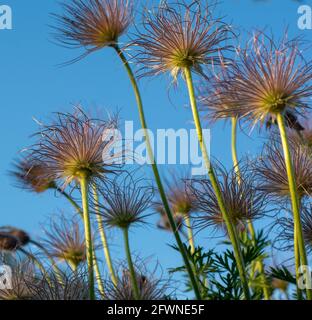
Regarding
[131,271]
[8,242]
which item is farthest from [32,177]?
[131,271]

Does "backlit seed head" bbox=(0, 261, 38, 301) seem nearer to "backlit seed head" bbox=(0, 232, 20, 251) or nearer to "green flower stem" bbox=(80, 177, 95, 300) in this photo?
"green flower stem" bbox=(80, 177, 95, 300)

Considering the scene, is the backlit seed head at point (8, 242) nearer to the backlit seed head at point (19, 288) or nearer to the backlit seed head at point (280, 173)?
the backlit seed head at point (19, 288)

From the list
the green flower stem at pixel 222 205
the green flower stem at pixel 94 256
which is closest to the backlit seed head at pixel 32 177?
the green flower stem at pixel 94 256

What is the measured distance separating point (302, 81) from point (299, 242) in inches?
36.7

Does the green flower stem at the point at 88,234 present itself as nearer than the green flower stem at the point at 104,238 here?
Yes

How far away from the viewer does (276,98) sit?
11.3ft

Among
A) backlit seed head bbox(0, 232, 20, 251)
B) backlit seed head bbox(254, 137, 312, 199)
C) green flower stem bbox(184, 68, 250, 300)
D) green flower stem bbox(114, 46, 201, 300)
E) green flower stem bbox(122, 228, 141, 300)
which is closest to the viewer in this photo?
green flower stem bbox(184, 68, 250, 300)

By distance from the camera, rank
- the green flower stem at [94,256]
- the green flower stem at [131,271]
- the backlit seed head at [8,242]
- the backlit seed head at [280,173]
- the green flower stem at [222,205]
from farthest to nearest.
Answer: the backlit seed head at [8,242], the green flower stem at [94,256], the backlit seed head at [280,173], the green flower stem at [131,271], the green flower stem at [222,205]

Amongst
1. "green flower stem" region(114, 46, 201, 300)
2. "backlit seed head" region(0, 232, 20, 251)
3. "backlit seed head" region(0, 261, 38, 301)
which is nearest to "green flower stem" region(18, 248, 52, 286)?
"backlit seed head" region(0, 261, 38, 301)

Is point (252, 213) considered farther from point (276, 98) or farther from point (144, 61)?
point (144, 61)

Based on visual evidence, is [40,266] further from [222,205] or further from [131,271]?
[222,205]

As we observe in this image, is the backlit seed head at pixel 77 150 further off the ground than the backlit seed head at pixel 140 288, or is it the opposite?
the backlit seed head at pixel 77 150

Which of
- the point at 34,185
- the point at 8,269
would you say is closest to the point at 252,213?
the point at 8,269

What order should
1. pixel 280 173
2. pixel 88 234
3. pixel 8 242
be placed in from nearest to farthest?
1. pixel 88 234
2. pixel 280 173
3. pixel 8 242
